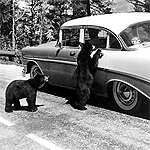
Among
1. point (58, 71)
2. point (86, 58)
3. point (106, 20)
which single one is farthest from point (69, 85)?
point (106, 20)

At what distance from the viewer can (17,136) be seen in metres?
3.93

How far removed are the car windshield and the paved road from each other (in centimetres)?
142

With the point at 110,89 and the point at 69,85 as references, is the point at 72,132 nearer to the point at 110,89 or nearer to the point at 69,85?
the point at 110,89

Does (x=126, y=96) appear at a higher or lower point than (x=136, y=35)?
lower

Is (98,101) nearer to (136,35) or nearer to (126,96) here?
(126,96)

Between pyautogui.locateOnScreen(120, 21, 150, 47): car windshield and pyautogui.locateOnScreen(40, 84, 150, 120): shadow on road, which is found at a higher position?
pyautogui.locateOnScreen(120, 21, 150, 47): car windshield

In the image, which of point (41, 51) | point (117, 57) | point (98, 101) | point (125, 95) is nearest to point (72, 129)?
point (125, 95)

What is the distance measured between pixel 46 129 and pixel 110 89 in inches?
61.7

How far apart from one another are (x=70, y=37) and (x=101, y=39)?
102 centimetres

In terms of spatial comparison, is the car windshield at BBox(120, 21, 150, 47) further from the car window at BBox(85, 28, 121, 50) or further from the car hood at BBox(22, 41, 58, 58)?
the car hood at BBox(22, 41, 58, 58)

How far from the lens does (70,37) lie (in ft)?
19.7

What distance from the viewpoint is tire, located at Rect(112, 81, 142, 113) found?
4.56 meters

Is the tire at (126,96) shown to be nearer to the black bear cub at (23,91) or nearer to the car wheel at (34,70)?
the black bear cub at (23,91)

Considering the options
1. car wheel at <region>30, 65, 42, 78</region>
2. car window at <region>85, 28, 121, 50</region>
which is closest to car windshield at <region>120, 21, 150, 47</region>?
car window at <region>85, 28, 121, 50</region>
